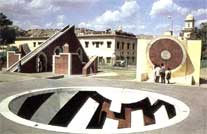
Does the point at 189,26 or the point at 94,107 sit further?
the point at 189,26

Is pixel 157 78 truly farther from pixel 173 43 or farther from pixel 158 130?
pixel 158 130

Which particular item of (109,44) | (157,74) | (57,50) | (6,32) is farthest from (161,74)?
(6,32)

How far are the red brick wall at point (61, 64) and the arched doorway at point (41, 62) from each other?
2.07 metres

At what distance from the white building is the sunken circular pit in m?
33.6

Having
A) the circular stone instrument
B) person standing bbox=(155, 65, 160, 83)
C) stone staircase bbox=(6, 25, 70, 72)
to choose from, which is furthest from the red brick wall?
person standing bbox=(155, 65, 160, 83)

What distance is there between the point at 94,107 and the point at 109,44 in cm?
3490

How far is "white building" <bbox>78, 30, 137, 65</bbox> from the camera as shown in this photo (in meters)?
54.2

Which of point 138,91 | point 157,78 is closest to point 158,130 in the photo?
point 138,91

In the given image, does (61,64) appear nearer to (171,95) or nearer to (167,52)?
(167,52)

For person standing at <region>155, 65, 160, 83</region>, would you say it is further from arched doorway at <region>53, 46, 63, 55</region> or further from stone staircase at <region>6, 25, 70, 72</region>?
arched doorway at <region>53, 46, 63, 55</region>

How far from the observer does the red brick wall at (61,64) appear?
103ft

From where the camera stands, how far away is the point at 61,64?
3159 centimetres

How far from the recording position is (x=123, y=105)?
19.5 meters

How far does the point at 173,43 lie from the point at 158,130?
15.2 metres
